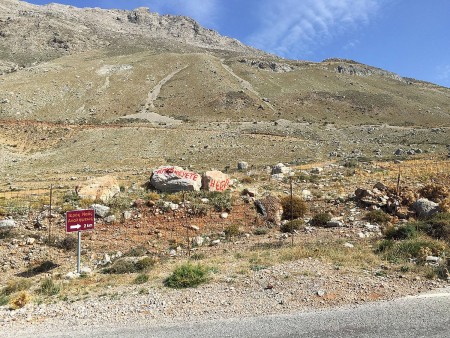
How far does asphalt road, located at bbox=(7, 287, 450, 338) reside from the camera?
791 centimetres

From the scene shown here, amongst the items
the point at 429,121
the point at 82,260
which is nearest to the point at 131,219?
the point at 82,260

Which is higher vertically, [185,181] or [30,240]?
[185,181]

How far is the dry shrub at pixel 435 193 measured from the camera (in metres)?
20.3

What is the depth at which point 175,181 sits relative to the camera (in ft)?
77.1

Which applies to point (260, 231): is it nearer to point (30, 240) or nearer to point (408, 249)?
point (408, 249)

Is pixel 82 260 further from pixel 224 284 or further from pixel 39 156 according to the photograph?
pixel 39 156

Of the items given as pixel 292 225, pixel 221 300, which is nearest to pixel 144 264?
pixel 221 300

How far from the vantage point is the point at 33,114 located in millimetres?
82188


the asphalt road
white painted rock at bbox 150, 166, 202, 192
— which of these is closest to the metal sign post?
the asphalt road

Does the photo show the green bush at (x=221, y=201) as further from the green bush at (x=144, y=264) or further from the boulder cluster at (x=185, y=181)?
the green bush at (x=144, y=264)

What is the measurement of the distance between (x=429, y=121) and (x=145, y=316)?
108 metres

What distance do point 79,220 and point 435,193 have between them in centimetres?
1822

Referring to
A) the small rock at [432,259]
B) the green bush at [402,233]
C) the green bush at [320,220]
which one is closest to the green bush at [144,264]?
the green bush at [320,220]

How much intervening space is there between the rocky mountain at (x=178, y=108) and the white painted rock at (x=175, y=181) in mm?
21518
